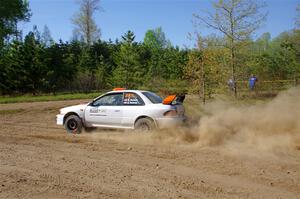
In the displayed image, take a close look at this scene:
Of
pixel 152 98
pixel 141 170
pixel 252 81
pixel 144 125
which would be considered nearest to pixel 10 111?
pixel 152 98

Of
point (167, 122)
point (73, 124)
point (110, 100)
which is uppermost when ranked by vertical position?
point (110, 100)

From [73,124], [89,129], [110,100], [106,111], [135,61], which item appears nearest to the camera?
[106,111]

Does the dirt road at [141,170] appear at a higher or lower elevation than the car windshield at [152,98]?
lower

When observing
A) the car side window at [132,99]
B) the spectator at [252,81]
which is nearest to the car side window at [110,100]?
the car side window at [132,99]

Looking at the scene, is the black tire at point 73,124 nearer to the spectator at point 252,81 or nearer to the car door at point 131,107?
the car door at point 131,107

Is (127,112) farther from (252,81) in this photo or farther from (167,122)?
(252,81)

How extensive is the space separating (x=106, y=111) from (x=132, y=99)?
95 centimetres

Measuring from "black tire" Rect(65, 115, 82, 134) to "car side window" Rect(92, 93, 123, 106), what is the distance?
0.75 meters

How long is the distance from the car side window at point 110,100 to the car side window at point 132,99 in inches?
7.3

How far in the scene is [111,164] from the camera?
7.24m

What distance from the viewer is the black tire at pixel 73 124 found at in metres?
11.8

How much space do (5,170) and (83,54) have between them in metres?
36.7

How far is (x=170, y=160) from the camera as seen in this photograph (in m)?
7.60

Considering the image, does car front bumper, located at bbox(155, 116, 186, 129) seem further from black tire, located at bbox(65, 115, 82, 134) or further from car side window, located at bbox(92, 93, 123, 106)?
black tire, located at bbox(65, 115, 82, 134)
